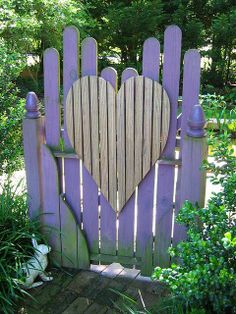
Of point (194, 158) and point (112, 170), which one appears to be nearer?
point (194, 158)

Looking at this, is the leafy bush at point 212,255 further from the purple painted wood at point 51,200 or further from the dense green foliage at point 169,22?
the dense green foliage at point 169,22

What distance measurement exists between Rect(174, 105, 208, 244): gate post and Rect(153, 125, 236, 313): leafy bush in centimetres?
18

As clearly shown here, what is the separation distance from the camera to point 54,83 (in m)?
2.82

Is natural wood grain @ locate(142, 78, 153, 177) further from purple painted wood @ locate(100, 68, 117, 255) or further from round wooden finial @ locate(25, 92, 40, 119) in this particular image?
round wooden finial @ locate(25, 92, 40, 119)

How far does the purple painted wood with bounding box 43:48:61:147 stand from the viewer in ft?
9.05

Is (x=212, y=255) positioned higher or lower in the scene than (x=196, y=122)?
lower

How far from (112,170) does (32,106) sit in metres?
0.67

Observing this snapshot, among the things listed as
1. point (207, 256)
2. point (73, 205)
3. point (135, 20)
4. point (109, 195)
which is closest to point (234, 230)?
point (207, 256)

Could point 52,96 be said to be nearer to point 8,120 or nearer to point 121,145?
point 121,145

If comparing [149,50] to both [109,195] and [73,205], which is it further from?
[73,205]

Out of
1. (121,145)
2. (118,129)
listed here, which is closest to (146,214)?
(121,145)

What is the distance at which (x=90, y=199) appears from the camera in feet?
9.80

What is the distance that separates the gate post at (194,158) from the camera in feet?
8.11

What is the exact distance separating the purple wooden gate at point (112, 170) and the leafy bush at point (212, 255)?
0.36 metres
